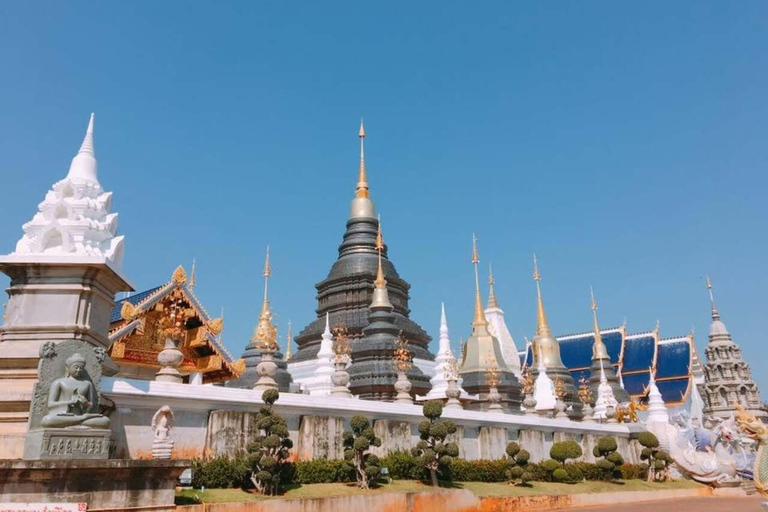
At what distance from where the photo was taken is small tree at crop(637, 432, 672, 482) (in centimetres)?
2358

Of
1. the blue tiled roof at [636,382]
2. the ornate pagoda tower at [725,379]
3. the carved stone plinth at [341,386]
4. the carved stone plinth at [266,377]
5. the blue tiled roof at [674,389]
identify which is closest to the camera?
the carved stone plinth at [266,377]

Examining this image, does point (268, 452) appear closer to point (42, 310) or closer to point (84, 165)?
point (42, 310)

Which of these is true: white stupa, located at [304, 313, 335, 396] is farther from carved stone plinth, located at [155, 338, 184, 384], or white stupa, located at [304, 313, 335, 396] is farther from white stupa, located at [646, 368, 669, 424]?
white stupa, located at [646, 368, 669, 424]

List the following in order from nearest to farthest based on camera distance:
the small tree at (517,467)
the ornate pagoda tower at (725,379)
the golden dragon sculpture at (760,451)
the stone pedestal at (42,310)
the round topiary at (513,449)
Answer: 1. the stone pedestal at (42,310)
2. the golden dragon sculpture at (760,451)
3. the small tree at (517,467)
4. the round topiary at (513,449)
5. the ornate pagoda tower at (725,379)

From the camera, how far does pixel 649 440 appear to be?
2398cm

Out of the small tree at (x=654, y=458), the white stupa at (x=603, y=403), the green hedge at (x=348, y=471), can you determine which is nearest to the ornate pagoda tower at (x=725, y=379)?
the white stupa at (x=603, y=403)

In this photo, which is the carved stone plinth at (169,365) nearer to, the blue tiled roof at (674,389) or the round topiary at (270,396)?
the round topiary at (270,396)

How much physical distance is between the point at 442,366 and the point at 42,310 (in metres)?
20.4

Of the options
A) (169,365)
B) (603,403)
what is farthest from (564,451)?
(603,403)

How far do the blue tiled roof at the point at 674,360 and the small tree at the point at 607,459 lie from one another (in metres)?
36.5

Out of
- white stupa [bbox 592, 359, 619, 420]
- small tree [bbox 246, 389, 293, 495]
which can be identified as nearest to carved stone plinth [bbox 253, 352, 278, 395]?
small tree [bbox 246, 389, 293, 495]

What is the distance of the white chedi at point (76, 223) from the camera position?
10570 millimetres

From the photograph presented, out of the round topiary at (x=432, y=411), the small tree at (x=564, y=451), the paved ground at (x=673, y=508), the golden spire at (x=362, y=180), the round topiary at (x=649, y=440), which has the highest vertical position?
the golden spire at (x=362, y=180)

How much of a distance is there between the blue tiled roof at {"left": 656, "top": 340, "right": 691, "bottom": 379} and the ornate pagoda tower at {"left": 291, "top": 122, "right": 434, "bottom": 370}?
30682mm
